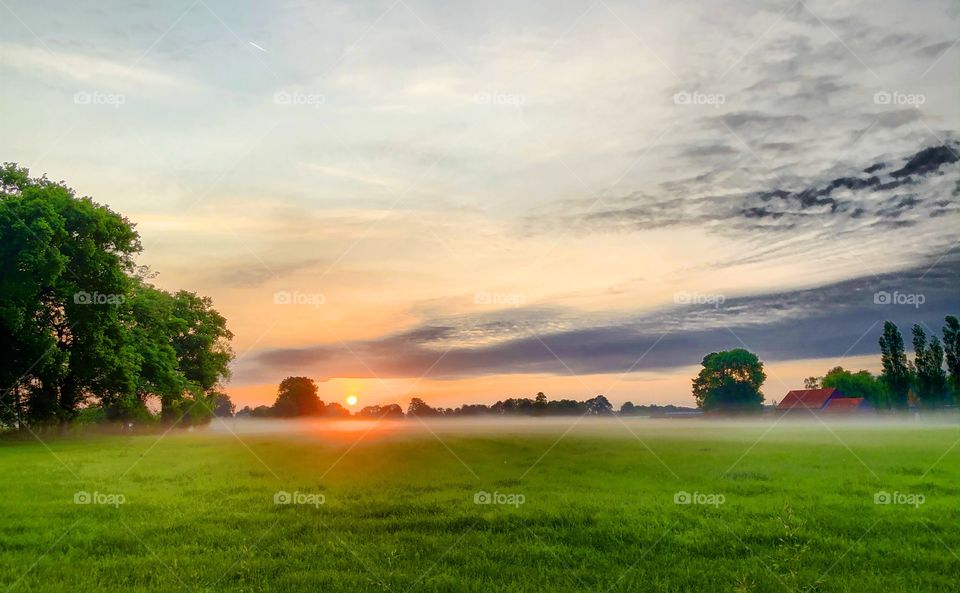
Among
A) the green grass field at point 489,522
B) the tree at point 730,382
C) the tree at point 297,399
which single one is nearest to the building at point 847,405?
the tree at point 730,382

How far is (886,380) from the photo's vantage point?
5294 cm

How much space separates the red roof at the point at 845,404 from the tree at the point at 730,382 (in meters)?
18.7

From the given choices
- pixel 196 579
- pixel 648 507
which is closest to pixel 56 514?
pixel 196 579

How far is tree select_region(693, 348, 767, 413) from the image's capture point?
3766 centimetres

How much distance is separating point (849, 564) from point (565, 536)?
578cm

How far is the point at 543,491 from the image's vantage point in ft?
66.2

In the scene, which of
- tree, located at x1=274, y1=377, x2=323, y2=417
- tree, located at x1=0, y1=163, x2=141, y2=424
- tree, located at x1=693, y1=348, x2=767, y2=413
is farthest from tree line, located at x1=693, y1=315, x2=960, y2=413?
tree, located at x1=0, y1=163, x2=141, y2=424

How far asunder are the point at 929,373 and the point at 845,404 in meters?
7.79

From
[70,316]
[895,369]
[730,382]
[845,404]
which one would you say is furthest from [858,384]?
[70,316]

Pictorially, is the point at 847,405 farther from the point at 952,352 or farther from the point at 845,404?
the point at 952,352

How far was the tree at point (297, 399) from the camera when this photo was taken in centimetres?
3212

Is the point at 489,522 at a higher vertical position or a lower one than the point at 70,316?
lower

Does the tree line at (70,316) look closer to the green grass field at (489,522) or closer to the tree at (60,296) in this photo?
the tree at (60,296)

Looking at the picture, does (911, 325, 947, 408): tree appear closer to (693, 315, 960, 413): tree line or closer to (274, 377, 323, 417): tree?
(693, 315, 960, 413): tree line
